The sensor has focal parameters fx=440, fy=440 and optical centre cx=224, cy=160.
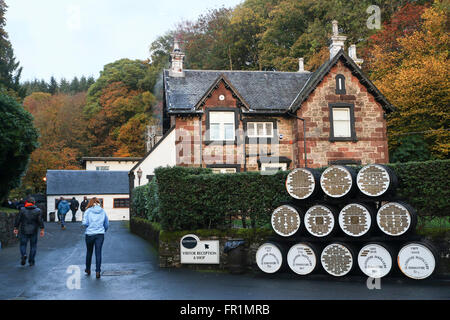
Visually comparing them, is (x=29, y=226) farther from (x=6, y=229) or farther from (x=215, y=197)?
(x=6, y=229)

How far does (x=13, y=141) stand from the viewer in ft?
65.7

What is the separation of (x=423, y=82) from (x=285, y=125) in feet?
36.5

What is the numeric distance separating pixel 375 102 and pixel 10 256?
1903cm

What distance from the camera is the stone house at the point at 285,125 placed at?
2289cm

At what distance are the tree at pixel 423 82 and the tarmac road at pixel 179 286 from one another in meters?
21.9

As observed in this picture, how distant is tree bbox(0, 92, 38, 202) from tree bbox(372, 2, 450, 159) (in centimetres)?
2253

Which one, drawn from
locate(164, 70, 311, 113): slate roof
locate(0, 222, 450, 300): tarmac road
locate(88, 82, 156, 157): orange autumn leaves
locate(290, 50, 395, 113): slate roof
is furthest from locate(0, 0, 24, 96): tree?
locate(0, 222, 450, 300): tarmac road

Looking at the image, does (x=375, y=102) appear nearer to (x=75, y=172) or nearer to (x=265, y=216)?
(x=265, y=216)

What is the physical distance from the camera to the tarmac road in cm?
816

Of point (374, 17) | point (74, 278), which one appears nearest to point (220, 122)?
point (74, 278)

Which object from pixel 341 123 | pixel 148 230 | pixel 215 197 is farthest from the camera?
pixel 341 123
